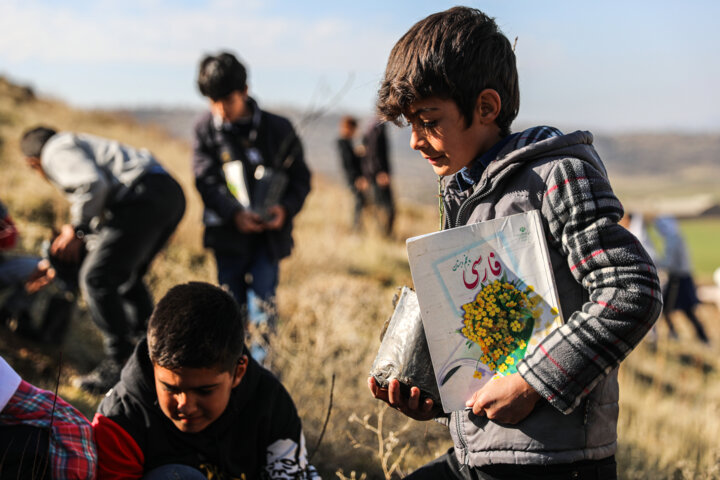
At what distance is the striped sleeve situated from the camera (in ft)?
5.09

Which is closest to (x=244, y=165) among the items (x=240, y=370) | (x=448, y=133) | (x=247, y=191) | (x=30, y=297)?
(x=247, y=191)

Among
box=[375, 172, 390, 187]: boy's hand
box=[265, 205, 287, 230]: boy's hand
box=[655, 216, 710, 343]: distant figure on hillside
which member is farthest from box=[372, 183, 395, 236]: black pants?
box=[265, 205, 287, 230]: boy's hand

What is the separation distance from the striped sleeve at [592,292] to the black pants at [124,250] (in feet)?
10.0

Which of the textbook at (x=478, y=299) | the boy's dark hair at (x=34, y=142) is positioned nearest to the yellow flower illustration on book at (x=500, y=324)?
the textbook at (x=478, y=299)

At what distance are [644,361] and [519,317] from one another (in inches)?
293

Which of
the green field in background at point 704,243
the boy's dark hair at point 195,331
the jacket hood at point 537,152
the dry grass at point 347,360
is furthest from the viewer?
the green field in background at point 704,243

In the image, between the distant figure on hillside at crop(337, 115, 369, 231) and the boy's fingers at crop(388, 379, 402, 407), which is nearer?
the boy's fingers at crop(388, 379, 402, 407)

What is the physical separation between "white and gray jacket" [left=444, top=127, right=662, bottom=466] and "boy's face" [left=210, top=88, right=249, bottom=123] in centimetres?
270

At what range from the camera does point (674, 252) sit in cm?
848

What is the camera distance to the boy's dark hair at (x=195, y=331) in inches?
90.6

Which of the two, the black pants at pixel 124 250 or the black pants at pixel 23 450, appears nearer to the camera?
the black pants at pixel 23 450

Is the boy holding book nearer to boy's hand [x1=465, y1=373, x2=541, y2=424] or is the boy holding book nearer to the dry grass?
boy's hand [x1=465, y1=373, x2=541, y2=424]

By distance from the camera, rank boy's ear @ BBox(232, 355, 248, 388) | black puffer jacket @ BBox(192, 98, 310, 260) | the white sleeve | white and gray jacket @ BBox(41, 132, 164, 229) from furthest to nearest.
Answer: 1. black puffer jacket @ BBox(192, 98, 310, 260)
2. white and gray jacket @ BBox(41, 132, 164, 229)
3. boy's ear @ BBox(232, 355, 248, 388)
4. the white sleeve

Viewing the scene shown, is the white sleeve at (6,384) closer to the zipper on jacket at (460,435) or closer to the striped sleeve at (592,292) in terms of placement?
the zipper on jacket at (460,435)
